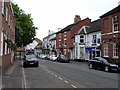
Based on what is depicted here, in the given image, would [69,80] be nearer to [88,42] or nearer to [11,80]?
[11,80]

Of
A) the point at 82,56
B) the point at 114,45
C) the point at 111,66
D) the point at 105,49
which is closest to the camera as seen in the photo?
the point at 111,66

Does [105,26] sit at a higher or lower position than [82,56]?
higher

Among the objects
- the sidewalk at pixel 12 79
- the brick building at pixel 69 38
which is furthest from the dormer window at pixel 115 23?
the brick building at pixel 69 38

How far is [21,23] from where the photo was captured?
123ft

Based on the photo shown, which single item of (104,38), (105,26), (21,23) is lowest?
(104,38)

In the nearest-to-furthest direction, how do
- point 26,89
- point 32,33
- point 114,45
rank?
point 26,89
point 114,45
point 32,33

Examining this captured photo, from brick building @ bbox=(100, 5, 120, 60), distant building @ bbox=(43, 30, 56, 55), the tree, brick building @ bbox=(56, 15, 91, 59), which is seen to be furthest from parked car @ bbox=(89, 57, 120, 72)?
distant building @ bbox=(43, 30, 56, 55)

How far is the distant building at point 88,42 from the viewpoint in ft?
91.8

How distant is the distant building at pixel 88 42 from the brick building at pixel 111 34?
4.01 meters

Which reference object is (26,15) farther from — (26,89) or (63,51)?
(26,89)

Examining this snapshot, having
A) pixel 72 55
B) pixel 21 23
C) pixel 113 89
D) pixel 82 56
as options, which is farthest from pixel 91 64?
pixel 21 23

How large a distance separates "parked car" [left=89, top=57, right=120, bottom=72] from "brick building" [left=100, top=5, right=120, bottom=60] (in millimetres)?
4484

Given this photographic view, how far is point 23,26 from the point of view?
3775 cm

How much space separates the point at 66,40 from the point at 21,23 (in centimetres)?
1317
